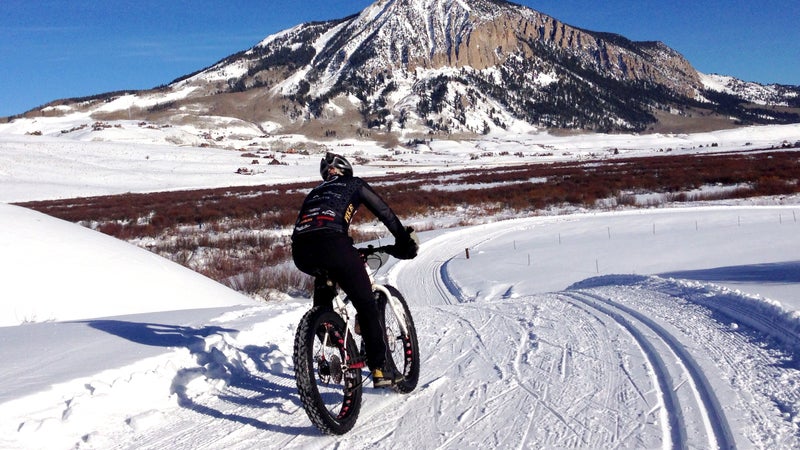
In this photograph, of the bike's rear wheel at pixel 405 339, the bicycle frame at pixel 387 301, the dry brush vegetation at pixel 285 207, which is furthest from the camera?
the dry brush vegetation at pixel 285 207

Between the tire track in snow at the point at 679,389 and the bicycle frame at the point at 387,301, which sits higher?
the bicycle frame at the point at 387,301

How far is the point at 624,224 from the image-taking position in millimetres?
23328

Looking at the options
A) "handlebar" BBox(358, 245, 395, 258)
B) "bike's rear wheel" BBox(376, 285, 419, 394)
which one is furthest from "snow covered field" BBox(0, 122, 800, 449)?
"handlebar" BBox(358, 245, 395, 258)

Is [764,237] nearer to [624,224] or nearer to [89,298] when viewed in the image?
[624,224]

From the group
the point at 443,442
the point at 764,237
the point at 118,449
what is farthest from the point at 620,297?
the point at 764,237

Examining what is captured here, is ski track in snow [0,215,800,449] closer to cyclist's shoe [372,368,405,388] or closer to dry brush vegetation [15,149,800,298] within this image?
cyclist's shoe [372,368,405,388]

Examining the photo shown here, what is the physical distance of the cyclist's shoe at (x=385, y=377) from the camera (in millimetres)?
4320

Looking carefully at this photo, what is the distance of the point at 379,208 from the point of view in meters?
4.26

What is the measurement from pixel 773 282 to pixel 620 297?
2.10m

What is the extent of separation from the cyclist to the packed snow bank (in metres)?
5.70

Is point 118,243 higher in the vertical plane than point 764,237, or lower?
higher

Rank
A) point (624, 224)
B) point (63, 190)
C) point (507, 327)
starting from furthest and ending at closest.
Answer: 1. point (63, 190)
2. point (624, 224)
3. point (507, 327)

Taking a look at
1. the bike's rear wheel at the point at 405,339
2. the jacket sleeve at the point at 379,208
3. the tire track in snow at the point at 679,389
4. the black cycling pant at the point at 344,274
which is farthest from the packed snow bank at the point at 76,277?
the tire track in snow at the point at 679,389

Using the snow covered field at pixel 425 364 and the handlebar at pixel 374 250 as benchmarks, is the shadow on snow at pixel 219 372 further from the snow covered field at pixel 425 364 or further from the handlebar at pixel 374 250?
the handlebar at pixel 374 250
